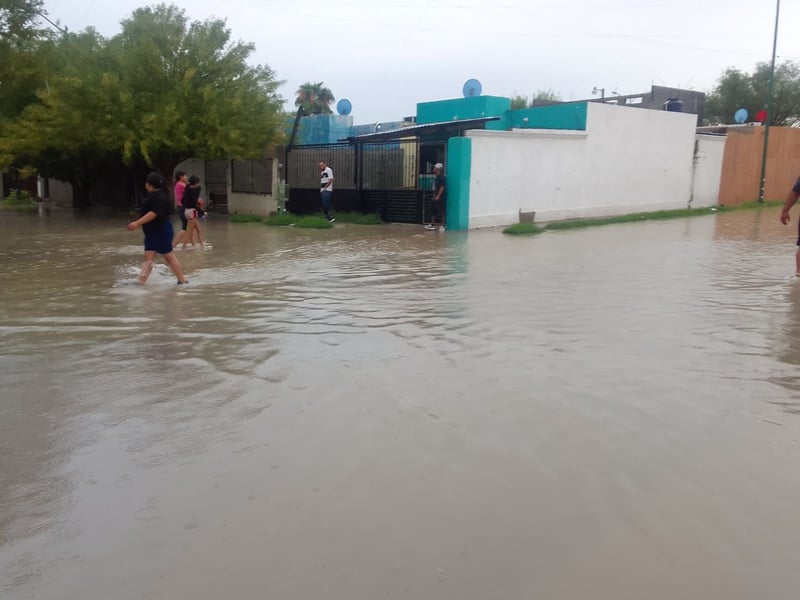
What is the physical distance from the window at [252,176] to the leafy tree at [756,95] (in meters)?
35.9

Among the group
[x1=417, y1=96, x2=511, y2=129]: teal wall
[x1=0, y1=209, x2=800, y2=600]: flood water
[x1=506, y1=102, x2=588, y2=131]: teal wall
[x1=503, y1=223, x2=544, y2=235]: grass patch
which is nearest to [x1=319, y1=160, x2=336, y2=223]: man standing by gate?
[x1=503, y1=223, x2=544, y2=235]: grass patch

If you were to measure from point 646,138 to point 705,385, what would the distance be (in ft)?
68.5

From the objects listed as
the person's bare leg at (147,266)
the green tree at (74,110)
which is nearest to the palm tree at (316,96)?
the green tree at (74,110)

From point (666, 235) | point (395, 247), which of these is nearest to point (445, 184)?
point (395, 247)

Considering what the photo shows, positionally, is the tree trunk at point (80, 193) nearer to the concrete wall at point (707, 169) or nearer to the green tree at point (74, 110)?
the green tree at point (74, 110)

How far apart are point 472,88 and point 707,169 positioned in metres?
9.80

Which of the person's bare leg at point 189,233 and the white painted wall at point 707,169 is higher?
the white painted wall at point 707,169

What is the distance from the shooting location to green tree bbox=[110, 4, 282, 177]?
64.8ft

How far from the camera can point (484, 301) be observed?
8.97m

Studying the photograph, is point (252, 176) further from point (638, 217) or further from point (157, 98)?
point (638, 217)

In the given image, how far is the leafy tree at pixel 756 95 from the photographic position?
1753 inches

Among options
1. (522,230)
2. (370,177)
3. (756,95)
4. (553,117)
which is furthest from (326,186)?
(756,95)

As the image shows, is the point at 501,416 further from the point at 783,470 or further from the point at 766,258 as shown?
the point at 766,258

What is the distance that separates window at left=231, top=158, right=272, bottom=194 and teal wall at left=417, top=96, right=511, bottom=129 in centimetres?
837
